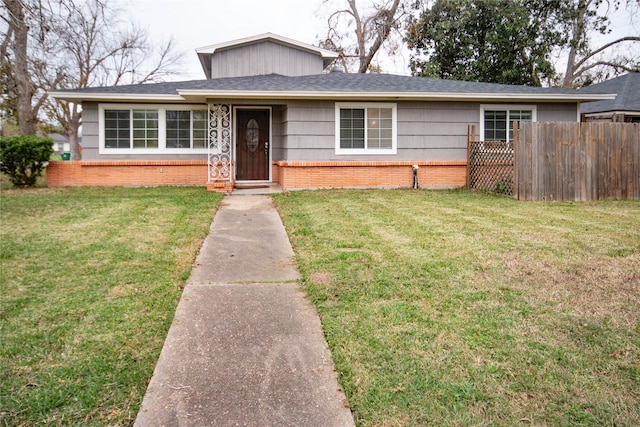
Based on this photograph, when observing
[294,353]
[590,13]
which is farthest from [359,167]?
[590,13]

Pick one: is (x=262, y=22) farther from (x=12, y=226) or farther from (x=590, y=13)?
(x=12, y=226)

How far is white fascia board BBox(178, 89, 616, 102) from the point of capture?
43.7 feet

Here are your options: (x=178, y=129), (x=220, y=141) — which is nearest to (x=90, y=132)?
(x=178, y=129)

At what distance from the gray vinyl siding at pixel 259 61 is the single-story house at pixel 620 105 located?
10.9 meters

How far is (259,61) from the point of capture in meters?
18.3

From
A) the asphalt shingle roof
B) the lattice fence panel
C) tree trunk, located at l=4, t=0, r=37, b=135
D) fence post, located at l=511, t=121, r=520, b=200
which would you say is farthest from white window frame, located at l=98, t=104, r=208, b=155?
fence post, located at l=511, t=121, r=520, b=200

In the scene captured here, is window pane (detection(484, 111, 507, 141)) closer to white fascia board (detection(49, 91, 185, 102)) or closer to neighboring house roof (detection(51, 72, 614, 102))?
neighboring house roof (detection(51, 72, 614, 102))

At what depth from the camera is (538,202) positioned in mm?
11453

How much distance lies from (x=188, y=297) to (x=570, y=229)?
595cm

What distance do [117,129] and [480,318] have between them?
45.8 feet

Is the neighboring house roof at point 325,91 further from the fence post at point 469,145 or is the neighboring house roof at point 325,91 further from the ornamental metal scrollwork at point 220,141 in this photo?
the fence post at point 469,145

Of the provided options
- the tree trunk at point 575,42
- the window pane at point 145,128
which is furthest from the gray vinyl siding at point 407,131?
the tree trunk at point 575,42

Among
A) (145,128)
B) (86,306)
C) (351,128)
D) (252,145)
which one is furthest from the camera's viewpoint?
(252,145)

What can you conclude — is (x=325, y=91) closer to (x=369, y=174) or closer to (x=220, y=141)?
(x=369, y=174)
